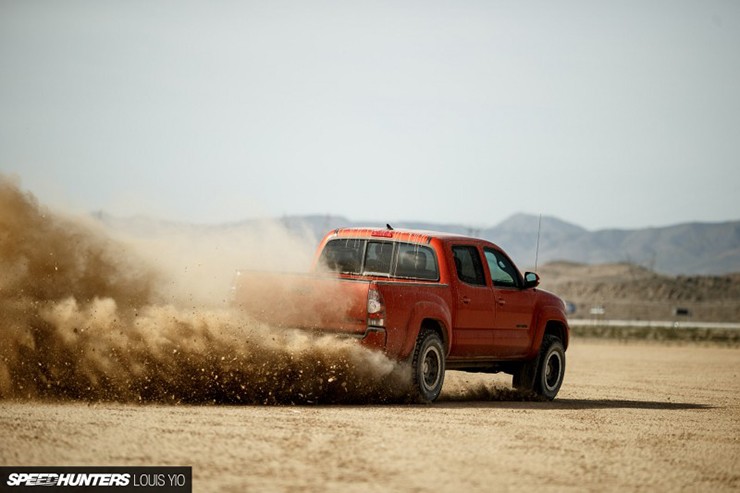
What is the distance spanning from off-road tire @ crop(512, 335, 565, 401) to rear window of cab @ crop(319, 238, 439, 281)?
2.72 m

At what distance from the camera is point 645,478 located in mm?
8875

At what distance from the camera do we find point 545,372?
16312mm

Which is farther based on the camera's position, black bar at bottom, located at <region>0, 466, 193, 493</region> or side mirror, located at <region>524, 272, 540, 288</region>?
side mirror, located at <region>524, 272, 540, 288</region>

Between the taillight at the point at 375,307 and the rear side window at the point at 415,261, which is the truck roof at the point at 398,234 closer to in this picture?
the rear side window at the point at 415,261

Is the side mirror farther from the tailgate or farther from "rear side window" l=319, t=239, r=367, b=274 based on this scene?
the tailgate

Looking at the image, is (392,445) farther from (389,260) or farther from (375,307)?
(389,260)

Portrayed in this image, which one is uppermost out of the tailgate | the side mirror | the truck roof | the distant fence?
the truck roof

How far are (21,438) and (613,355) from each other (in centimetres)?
2839

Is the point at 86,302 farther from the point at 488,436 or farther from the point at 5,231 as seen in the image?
the point at 488,436

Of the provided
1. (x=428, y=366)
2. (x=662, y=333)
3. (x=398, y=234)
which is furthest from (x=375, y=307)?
(x=662, y=333)

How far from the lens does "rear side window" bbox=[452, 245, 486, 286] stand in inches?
575

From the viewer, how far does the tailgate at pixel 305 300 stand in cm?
1288

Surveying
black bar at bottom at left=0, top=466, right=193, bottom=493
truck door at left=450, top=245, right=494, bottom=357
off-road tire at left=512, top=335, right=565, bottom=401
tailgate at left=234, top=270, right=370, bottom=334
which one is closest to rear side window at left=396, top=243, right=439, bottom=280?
truck door at left=450, top=245, right=494, bottom=357

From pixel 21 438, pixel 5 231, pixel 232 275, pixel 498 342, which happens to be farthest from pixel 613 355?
pixel 21 438
